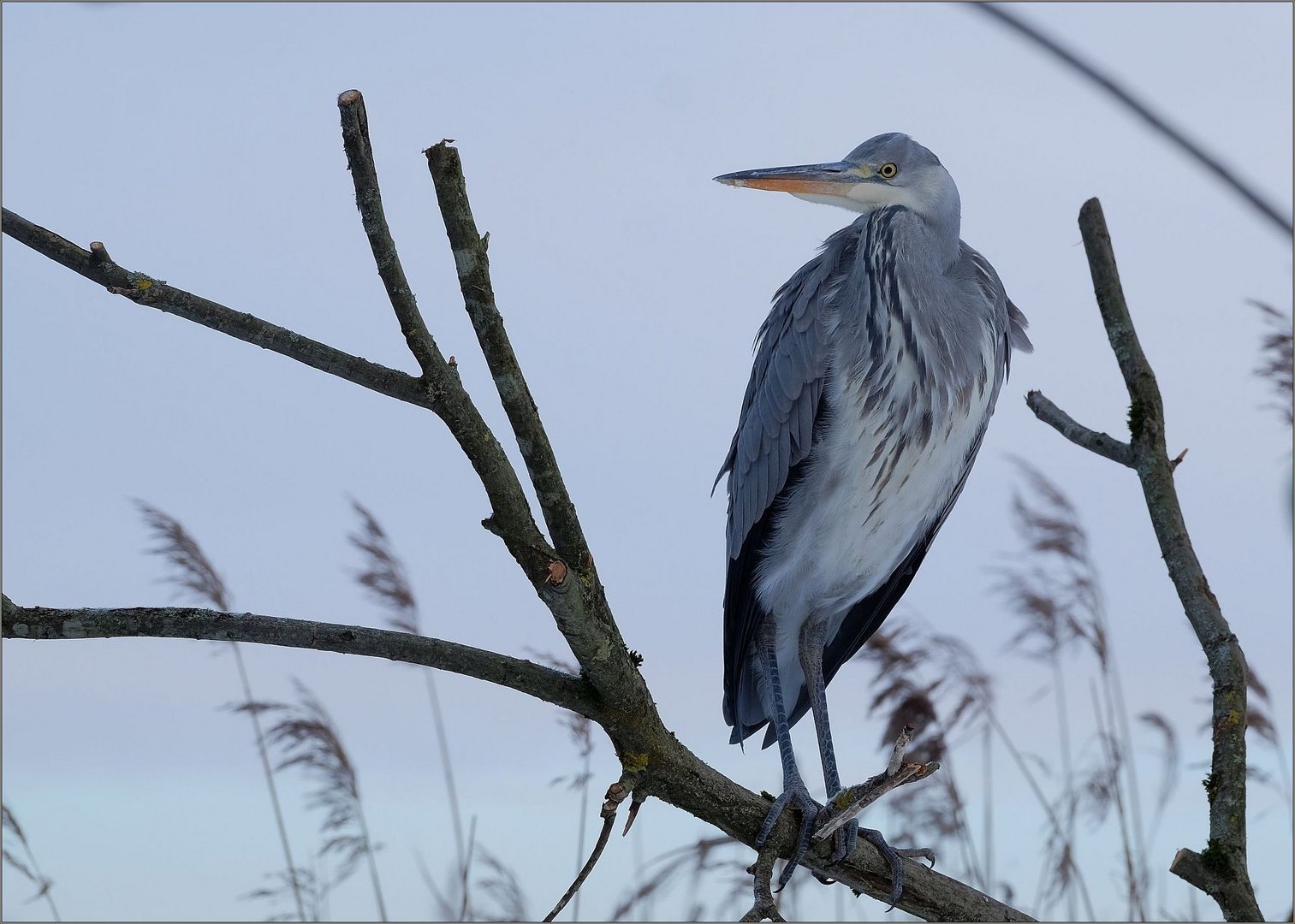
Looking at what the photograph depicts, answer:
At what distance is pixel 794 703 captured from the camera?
2.75 metres

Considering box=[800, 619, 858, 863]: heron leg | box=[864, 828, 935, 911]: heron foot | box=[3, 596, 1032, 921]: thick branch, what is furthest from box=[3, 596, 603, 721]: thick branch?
box=[800, 619, 858, 863]: heron leg

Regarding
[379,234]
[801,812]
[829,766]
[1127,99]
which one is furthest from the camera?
[829,766]

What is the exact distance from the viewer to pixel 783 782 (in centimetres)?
216

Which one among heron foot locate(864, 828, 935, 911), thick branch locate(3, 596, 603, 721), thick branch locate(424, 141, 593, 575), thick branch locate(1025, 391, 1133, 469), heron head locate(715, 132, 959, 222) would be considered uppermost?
heron head locate(715, 132, 959, 222)

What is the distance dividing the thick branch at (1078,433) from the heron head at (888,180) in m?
→ 0.46

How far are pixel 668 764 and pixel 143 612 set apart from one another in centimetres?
78

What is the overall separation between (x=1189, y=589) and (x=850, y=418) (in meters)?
0.75

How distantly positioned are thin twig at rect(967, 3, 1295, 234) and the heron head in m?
2.02

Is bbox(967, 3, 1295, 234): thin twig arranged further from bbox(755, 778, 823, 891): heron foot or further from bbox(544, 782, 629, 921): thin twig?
bbox(755, 778, 823, 891): heron foot

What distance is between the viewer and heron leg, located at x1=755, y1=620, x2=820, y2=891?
2.01 m

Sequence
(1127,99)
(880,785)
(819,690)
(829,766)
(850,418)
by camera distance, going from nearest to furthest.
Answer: (1127,99) < (880,785) < (850,418) < (829,766) < (819,690)

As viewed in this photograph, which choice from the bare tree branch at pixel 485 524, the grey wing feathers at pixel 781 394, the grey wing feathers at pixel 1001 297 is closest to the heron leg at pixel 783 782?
the grey wing feathers at pixel 781 394

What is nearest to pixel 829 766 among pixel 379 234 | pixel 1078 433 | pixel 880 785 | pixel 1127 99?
pixel 880 785

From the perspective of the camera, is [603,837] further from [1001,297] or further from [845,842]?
[1001,297]
